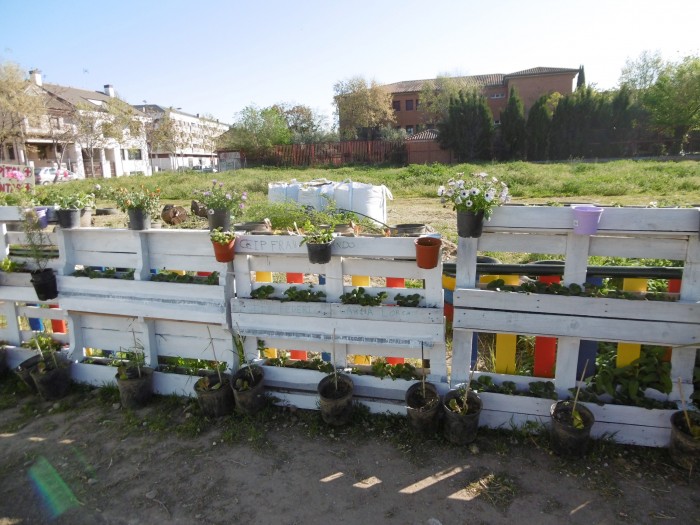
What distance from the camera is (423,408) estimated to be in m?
2.88

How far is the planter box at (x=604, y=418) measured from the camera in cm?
273

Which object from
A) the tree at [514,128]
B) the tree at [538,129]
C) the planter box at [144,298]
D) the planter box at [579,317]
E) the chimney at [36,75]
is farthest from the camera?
the chimney at [36,75]

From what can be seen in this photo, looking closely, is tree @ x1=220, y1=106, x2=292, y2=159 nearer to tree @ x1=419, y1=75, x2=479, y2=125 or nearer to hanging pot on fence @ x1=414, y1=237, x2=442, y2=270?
tree @ x1=419, y1=75, x2=479, y2=125

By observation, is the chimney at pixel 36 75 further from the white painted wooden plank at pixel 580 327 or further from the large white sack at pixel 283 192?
the white painted wooden plank at pixel 580 327

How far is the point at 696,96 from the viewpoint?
1371 inches

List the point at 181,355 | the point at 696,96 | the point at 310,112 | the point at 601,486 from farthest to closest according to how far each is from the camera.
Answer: the point at 310,112 → the point at 696,96 → the point at 181,355 → the point at 601,486

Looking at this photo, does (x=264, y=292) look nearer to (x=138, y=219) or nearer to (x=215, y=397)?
(x=215, y=397)

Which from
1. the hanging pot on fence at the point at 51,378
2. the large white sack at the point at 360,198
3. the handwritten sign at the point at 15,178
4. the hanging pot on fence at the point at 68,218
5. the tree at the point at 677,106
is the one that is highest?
the tree at the point at 677,106

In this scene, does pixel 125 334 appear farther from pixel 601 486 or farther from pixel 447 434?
pixel 601 486

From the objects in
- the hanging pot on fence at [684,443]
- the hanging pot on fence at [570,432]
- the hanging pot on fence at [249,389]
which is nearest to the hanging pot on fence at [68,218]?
the hanging pot on fence at [249,389]

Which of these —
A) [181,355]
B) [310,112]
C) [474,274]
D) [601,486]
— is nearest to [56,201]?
[181,355]

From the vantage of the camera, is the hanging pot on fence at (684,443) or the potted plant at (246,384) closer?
the hanging pot on fence at (684,443)

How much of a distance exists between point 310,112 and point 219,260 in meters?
52.4

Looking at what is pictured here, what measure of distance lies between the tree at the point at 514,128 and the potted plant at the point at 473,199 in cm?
3421
